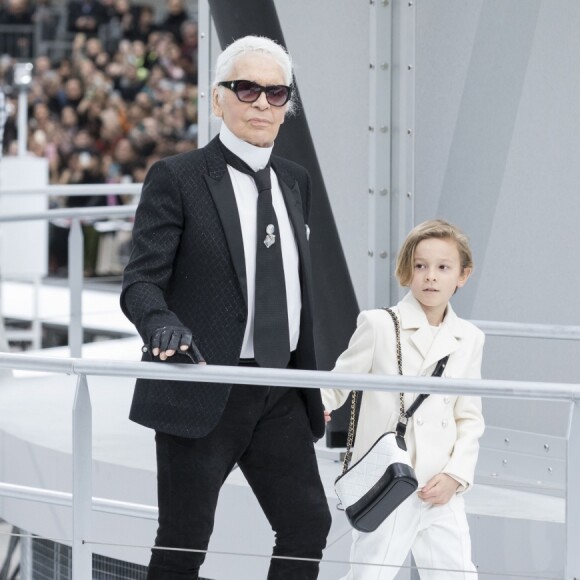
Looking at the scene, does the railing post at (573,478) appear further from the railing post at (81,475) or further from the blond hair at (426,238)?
the railing post at (81,475)

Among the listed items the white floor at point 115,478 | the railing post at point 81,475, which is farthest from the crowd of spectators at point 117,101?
the railing post at point 81,475

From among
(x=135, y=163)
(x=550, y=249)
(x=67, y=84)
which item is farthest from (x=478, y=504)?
(x=67, y=84)

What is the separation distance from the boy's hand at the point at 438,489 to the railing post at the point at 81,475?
2.62 ft

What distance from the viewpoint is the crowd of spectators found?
47.7 ft

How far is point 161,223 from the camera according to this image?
3.01 m

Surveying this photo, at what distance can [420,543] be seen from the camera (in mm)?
3322

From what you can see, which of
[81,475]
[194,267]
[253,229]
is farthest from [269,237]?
[81,475]

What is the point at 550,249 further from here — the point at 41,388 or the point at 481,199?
the point at 41,388

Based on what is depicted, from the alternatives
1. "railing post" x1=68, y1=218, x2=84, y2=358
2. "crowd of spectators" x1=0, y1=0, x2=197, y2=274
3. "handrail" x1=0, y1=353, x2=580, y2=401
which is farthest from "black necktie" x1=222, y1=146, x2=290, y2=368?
"crowd of spectators" x1=0, y1=0, x2=197, y2=274

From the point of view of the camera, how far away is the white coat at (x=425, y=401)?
10.9ft

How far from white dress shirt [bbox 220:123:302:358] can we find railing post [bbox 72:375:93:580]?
1.32ft

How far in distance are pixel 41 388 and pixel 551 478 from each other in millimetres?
3276

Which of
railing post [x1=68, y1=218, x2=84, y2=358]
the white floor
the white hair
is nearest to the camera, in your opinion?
the white hair

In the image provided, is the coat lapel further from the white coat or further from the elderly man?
the white coat
